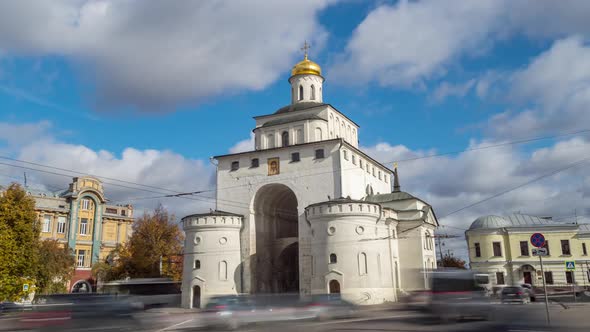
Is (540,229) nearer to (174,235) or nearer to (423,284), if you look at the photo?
(423,284)

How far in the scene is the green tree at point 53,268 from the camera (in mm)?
36331

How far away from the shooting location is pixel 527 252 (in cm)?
4216

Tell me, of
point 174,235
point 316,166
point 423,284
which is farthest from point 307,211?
point 174,235

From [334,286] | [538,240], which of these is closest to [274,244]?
[334,286]

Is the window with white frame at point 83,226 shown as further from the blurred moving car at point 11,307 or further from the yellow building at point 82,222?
the blurred moving car at point 11,307

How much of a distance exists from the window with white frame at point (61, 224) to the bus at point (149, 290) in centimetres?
1306

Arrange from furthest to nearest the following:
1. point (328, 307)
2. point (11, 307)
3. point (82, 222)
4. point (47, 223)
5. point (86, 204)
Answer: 1. point (86, 204)
2. point (82, 222)
3. point (47, 223)
4. point (11, 307)
5. point (328, 307)

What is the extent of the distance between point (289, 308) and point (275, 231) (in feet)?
66.9

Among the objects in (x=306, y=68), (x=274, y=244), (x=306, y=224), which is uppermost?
(x=306, y=68)

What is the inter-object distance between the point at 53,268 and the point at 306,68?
26.6 meters

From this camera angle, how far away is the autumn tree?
43812 mm

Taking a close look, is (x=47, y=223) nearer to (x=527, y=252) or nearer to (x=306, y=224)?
(x=306, y=224)

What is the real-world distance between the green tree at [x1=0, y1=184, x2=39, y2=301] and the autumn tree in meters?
13.1

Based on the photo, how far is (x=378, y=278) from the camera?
3108 cm
